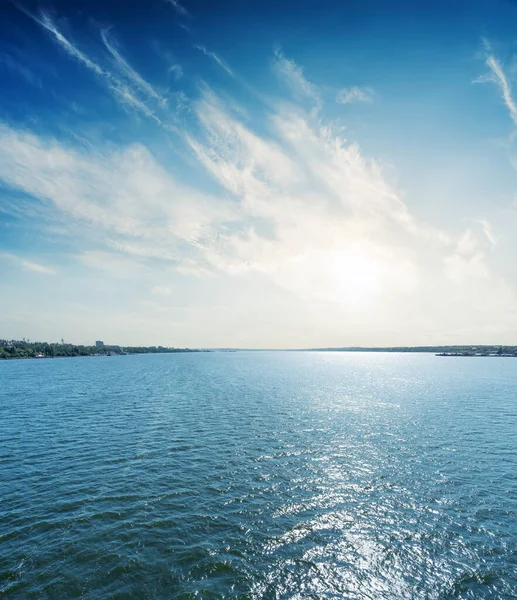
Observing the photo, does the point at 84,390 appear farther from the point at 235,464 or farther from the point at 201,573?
the point at 201,573

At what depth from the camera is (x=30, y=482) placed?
1221 inches

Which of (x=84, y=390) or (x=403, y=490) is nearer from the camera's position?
(x=403, y=490)

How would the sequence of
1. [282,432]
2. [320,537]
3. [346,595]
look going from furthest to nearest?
1. [282,432]
2. [320,537]
3. [346,595]

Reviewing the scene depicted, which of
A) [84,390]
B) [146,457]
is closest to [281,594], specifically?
[146,457]

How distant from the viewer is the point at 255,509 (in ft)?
87.3

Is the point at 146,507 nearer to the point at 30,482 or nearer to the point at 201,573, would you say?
the point at 201,573

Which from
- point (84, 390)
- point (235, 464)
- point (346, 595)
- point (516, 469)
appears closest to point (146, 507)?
point (235, 464)

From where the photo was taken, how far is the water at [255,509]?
19.1m

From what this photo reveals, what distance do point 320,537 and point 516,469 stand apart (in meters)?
28.9

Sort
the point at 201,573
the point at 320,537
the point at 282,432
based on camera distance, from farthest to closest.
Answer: the point at 282,432, the point at 320,537, the point at 201,573

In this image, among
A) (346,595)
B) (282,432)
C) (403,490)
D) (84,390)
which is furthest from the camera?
(84,390)

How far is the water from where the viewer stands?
19.1 m

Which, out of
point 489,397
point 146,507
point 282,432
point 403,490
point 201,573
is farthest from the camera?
point 489,397

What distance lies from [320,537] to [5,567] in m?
21.7
